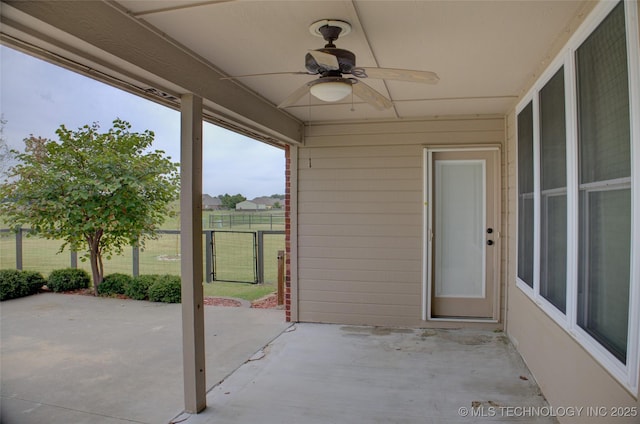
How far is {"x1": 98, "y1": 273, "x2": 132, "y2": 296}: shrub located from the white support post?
4.29 meters

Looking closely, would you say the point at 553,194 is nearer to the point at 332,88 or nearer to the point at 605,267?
the point at 605,267

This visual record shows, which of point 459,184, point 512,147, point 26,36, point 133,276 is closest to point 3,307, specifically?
point 133,276

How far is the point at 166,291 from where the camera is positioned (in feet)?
20.6

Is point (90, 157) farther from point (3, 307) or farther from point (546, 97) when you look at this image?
point (546, 97)

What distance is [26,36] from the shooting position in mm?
1790

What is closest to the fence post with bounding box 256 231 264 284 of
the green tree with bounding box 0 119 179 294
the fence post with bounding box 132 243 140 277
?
the green tree with bounding box 0 119 179 294

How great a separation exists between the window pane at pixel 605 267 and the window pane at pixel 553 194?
1.20 feet

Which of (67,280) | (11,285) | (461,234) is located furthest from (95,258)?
(461,234)

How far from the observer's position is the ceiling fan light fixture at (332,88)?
92.7 inches

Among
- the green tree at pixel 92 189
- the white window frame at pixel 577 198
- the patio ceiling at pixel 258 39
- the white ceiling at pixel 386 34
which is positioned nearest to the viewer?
the white window frame at pixel 577 198

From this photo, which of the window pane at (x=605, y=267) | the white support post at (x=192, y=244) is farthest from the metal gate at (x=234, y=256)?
the window pane at (x=605, y=267)

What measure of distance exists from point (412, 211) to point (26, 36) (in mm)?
3977

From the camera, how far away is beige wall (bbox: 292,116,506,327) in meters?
4.84

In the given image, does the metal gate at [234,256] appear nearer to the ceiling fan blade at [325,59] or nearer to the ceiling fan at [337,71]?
the ceiling fan at [337,71]
